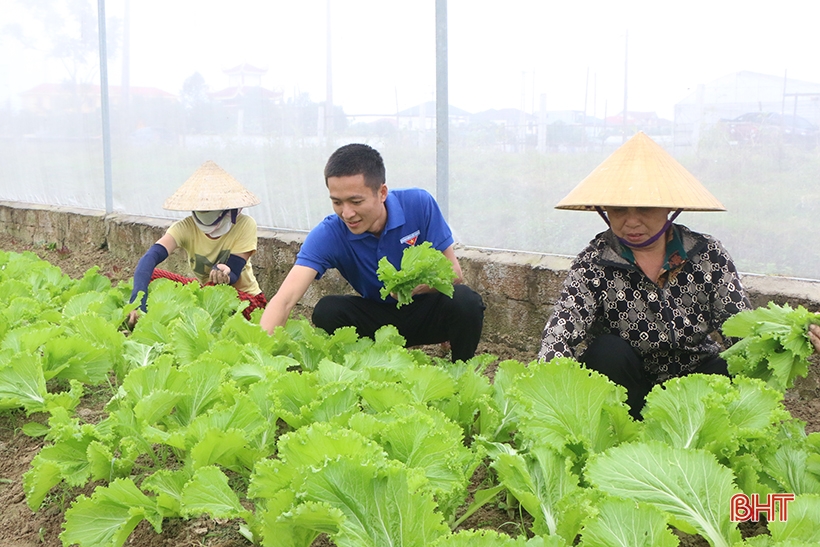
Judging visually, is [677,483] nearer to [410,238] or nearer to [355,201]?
[355,201]

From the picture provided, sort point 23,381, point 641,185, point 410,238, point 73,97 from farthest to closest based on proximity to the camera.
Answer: point 73,97 → point 410,238 → point 23,381 → point 641,185

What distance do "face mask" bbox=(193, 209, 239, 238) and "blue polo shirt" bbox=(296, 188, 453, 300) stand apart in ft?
3.64

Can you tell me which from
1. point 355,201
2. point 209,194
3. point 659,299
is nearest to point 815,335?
point 659,299

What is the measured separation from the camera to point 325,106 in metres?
5.87

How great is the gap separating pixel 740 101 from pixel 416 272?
189 cm

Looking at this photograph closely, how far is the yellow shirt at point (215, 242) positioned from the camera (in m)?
4.57

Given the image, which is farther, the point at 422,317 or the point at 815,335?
the point at 422,317

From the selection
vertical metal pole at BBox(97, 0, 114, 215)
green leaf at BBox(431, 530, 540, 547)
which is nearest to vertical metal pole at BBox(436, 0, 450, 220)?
green leaf at BBox(431, 530, 540, 547)

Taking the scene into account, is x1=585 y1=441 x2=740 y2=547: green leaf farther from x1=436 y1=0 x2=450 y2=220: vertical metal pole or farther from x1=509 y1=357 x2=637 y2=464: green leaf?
x1=436 y1=0 x2=450 y2=220: vertical metal pole

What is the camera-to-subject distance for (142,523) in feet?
7.13

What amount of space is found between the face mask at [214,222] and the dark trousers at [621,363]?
8.02 feet

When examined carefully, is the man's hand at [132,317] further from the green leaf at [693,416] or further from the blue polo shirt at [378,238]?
the green leaf at [693,416]

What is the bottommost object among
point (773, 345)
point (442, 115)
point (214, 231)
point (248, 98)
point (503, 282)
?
point (503, 282)

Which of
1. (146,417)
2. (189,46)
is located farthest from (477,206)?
(189,46)
